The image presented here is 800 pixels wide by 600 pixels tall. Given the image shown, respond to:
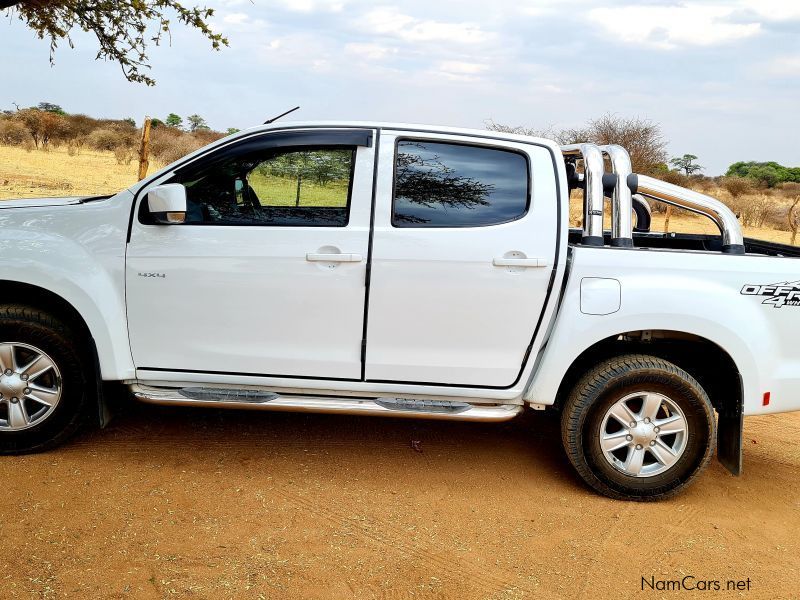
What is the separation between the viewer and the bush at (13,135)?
32969 millimetres

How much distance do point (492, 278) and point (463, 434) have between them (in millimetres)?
1515

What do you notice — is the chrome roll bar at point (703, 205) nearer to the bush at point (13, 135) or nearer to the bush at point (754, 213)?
the bush at point (754, 213)

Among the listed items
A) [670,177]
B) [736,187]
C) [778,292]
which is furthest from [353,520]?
[736,187]

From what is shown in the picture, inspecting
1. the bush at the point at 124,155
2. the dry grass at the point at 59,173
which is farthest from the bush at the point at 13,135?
the bush at the point at 124,155

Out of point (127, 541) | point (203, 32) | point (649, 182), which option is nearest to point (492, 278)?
point (649, 182)

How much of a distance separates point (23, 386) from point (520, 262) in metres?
2.86

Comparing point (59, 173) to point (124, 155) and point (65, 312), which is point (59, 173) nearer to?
point (124, 155)

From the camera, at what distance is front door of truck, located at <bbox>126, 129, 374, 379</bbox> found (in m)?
4.12

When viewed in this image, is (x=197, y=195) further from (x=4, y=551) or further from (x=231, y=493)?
(x=4, y=551)

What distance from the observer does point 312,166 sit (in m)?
4.28

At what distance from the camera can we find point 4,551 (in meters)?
3.36

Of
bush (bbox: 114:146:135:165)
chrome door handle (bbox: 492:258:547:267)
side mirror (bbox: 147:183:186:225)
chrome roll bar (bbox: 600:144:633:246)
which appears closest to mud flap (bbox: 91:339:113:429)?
side mirror (bbox: 147:183:186:225)

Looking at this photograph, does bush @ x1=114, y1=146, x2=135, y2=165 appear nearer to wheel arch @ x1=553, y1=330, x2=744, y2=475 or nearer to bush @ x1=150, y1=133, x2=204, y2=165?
bush @ x1=150, y1=133, x2=204, y2=165

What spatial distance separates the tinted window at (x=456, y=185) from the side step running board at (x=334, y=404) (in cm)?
99
